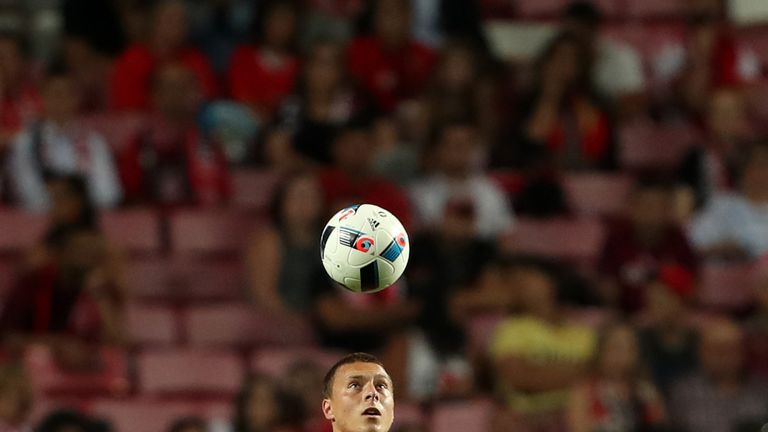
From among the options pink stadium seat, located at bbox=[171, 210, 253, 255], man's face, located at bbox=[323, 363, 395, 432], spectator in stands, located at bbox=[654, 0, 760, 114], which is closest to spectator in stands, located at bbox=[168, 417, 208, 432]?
pink stadium seat, located at bbox=[171, 210, 253, 255]

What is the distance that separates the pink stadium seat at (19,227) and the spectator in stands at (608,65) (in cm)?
434

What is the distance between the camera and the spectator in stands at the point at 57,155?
39.2 feet

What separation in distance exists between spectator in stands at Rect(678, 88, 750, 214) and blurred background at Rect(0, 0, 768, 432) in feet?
0.06

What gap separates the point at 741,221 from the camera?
11.9 m

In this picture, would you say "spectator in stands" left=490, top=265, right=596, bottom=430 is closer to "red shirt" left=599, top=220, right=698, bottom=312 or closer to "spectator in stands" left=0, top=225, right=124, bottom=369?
"red shirt" left=599, top=220, right=698, bottom=312

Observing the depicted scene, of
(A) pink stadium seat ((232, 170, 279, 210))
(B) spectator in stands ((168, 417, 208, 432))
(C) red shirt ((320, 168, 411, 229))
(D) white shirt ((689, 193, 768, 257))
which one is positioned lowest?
(B) spectator in stands ((168, 417, 208, 432))

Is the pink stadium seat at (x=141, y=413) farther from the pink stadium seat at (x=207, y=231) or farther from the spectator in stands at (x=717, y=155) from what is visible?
the spectator in stands at (x=717, y=155)

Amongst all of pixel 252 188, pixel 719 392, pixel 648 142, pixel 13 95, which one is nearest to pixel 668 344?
pixel 719 392

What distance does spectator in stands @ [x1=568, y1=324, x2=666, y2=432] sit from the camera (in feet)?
35.3

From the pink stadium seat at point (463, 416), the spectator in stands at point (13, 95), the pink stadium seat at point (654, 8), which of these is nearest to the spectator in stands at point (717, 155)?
the pink stadium seat at point (654, 8)

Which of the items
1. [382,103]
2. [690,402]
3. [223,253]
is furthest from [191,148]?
[690,402]

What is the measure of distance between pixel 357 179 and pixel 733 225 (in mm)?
2795

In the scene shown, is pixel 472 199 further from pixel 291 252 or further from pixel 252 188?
pixel 252 188

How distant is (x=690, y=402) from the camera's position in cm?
1102
